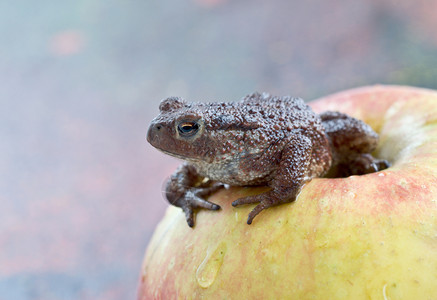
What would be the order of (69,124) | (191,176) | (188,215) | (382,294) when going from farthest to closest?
1. (69,124)
2. (191,176)
3. (188,215)
4. (382,294)

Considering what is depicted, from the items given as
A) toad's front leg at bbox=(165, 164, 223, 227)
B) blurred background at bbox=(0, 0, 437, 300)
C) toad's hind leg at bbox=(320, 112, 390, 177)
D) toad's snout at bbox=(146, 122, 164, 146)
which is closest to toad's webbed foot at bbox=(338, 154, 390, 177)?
toad's hind leg at bbox=(320, 112, 390, 177)

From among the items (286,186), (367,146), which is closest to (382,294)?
(286,186)

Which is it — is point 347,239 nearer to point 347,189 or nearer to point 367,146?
point 347,189

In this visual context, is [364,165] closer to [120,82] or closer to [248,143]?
[248,143]

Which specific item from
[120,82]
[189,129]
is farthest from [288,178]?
[120,82]

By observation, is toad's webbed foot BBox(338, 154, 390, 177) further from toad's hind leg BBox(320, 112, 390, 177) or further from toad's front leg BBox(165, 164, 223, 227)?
toad's front leg BBox(165, 164, 223, 227)
